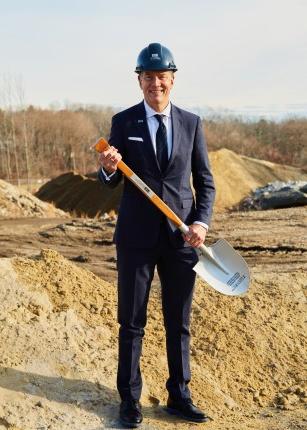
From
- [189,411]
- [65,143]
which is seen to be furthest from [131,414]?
[65,143]

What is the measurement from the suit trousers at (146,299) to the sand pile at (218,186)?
1424 cm

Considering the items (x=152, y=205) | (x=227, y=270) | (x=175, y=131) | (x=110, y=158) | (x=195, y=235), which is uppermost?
(x=175, y=131)

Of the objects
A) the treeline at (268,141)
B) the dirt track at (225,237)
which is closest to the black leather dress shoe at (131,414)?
the dirt track at (225,237)

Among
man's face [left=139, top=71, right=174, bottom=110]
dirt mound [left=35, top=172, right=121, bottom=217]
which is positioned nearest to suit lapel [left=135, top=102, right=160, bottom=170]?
man's face [left=139, top=71, right=174, bottom=110]

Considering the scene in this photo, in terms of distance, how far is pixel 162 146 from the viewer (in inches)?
139

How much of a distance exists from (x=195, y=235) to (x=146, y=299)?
1.65ft

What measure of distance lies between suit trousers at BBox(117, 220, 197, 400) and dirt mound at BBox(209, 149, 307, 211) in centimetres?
1424

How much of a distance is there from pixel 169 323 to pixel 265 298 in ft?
7.70

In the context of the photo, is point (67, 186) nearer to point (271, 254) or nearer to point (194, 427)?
point (271, 254)

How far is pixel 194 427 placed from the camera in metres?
3.78

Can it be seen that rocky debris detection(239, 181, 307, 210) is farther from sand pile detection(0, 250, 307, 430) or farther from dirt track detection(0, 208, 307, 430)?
sand pile detection(0, 250, 307, 430)

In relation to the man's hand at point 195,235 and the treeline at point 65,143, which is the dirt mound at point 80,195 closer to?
the man's hand at point 195,235

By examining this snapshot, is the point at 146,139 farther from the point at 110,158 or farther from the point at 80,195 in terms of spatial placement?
the point at 80,195

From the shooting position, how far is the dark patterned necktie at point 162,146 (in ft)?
11.6
